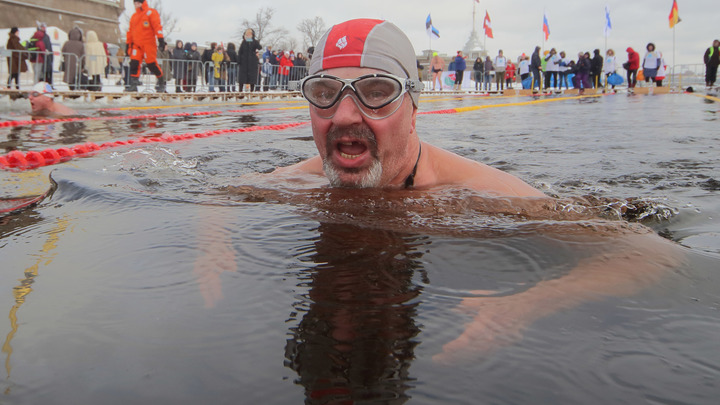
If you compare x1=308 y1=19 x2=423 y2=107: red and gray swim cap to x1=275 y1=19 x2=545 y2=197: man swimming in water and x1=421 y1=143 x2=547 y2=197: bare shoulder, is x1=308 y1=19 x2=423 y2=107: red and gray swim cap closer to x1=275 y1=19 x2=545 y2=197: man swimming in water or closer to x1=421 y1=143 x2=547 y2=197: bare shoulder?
x1=275 y1=19 x2=545 y2=197: man swimming in water

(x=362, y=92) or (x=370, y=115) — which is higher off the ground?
(x=362, y=92)

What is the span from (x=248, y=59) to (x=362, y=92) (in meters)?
15.7

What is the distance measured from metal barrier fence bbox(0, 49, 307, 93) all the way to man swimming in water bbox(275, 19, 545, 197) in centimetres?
1253

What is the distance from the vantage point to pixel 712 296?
1.56 m

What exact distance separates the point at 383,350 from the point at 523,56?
2933 centimetres

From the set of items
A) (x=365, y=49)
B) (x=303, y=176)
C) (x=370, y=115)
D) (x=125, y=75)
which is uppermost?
(x=125, y=75)

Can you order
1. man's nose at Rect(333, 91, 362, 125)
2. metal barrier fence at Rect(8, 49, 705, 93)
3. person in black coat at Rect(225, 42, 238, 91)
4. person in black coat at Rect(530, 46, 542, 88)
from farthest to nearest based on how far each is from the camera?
person in black coat at Rect(530, 46, 542, 88) → person in black coat at Rect(225, 42, 238, 91) → metal barrier fence at Rect(8, 49, 705, 93) → man's nose at Rect(333, 91, 362, 125)

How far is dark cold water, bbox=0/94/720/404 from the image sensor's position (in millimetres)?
1087

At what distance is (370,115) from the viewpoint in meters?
2.75

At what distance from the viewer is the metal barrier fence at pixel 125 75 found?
48.4 feet

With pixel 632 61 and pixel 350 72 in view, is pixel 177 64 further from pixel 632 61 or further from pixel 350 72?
pixel 632 61

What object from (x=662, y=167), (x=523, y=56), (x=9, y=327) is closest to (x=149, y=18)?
(x=662, y=167)

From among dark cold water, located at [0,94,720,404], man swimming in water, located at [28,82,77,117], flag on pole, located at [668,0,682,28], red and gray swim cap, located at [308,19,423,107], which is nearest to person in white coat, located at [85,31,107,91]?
man swimming in water, located at [28,82,77,117]

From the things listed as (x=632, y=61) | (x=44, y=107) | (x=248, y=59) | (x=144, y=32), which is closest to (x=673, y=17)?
(x=632, y=61)
